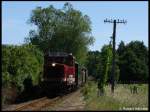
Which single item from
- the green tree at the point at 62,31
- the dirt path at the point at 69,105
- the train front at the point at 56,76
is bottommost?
the dirt path at the point at 69,105

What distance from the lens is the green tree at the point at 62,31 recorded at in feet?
280

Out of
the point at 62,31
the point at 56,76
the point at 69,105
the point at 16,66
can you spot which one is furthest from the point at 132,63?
the point at 69,105

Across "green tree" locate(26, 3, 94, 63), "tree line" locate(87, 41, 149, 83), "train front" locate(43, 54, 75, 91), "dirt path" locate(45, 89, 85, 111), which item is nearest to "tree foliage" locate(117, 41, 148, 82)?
"tree line" locate(87, 41, 149, 83)

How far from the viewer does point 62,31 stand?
282 feet

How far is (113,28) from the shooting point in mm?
61531

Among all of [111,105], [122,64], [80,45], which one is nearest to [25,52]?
[111,105]

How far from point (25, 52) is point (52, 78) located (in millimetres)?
→ 3416

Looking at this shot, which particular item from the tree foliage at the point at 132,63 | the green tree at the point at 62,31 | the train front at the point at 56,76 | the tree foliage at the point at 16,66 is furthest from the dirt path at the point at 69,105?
the tree foliage at the point at 132,63

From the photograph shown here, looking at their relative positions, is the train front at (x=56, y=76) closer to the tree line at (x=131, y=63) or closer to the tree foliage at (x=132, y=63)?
the tree line at (x=131, y=63)

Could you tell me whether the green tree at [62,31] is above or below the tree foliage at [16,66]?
above

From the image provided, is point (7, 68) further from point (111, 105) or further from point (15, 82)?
point (111, 105)

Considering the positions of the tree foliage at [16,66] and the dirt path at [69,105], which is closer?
the dirt path at [69,105]

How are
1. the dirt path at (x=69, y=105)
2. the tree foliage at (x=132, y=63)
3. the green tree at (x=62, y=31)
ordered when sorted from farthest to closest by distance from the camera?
the tree foliage at (x=132, y=63) → the green tree at (x=62, y=31) → the dirt path at (x=69, y=105)

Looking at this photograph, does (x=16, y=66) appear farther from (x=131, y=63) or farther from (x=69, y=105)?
(x=131, y=63)
